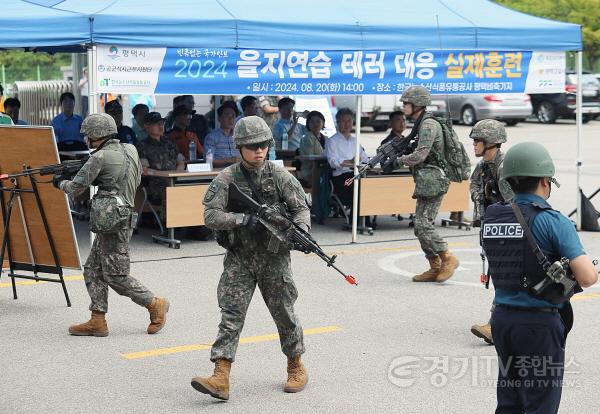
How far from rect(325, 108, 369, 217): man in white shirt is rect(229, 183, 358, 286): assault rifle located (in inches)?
273

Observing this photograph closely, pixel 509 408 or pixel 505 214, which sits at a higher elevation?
pixel 505 214

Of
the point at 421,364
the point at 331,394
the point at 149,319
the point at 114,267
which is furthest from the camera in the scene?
the point at 149,319

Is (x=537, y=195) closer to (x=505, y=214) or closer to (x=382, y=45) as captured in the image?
(x=505, y=214)

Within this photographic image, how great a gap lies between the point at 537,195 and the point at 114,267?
3.91 metres

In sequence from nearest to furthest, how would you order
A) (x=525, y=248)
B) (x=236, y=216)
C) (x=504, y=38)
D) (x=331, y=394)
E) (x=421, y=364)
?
(x=525, y=248)
(x=236, y=216)
(x=331, y=394)
(x=421, y=364)
(x=504, y=38)

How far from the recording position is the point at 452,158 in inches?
373

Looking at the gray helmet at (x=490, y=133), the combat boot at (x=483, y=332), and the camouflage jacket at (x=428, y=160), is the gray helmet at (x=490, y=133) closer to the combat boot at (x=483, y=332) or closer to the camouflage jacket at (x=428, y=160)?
the combat boot at (x=483, y=332)

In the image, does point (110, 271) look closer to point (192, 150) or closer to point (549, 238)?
point (549, 238)

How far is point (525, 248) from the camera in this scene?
14.3 ft

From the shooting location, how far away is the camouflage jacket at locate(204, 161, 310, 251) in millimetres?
5914

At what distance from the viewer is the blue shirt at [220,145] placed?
12695mm

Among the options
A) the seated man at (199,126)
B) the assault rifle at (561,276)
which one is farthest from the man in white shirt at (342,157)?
the assault rifle at (561,276)

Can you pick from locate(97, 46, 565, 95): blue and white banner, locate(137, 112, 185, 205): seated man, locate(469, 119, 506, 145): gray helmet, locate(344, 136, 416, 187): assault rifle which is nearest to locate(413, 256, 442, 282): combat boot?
locate(344, 136, 416, 187): assault rifle

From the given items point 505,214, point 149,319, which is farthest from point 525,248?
point 149,319
